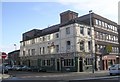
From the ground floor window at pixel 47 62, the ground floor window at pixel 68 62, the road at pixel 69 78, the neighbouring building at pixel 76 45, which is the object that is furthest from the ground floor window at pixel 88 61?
the road at pixel 69 78

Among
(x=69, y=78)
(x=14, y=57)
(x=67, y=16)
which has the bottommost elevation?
(x=69, y=78)

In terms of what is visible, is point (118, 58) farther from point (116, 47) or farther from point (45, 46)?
point (45, 46)

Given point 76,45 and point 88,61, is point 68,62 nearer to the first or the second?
point 88,61

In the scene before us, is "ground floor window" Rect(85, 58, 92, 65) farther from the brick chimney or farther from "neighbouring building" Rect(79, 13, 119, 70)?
the brick chimney

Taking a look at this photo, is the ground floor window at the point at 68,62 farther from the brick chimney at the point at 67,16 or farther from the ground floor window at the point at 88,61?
the brick chimney at the point at 67,16

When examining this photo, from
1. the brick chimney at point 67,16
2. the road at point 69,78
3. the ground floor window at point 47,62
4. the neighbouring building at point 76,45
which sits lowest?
the road at point 69,78

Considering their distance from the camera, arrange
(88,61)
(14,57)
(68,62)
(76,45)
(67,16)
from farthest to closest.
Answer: (14,57), (67,16), (88,61), (68,62), (76,45)

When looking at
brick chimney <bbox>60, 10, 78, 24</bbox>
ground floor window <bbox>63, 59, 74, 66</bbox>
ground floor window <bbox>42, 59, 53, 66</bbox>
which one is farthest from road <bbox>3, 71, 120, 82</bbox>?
brick chimney <bbox>60, 10, 78, 24</bbox>

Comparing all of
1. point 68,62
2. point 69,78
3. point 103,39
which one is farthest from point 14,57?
point 69,78

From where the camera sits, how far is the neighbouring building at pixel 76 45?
167ft

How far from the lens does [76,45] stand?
50.0 metres

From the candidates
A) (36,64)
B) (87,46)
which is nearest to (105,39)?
(87,46)

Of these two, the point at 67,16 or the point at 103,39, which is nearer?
the point at 103,39

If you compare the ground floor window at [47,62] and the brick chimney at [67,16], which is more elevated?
the brick chimney at [67,16]
